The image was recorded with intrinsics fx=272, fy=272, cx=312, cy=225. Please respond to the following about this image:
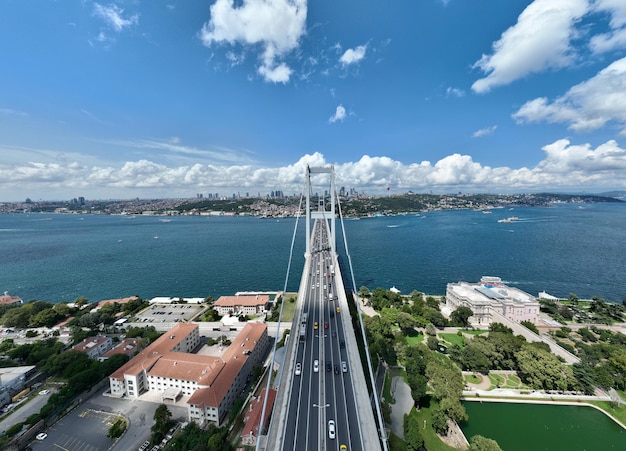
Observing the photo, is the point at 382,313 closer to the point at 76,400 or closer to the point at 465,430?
the point at 465,430

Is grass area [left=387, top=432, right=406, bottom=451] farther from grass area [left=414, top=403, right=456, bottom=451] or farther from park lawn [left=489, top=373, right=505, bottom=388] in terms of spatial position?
park lawn [left=489, top=373, right=505, bottom=388]

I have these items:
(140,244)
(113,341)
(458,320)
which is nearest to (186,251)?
(140,244)

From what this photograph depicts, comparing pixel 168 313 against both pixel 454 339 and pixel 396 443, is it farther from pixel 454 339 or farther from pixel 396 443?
pixel 454 339

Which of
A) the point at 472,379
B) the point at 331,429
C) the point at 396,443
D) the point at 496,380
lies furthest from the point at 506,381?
the point at 331,429

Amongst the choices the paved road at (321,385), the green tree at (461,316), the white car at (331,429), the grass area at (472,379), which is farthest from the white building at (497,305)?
the white car at (331,429)

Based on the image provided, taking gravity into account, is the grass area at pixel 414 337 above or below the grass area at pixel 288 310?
below

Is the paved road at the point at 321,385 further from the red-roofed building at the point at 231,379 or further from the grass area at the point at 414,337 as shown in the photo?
the grass area at the point at 414,337

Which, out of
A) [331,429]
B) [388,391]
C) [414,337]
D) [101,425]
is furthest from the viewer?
[414,337]
